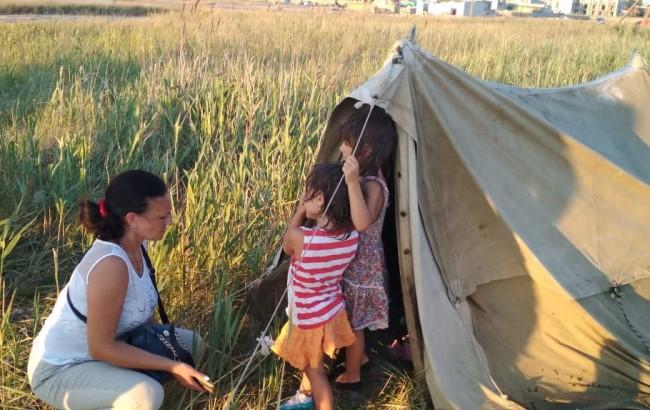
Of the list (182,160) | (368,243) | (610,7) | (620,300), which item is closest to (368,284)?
(368,243)

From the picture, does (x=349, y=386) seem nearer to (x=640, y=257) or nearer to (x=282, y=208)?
(x=282, y=208)

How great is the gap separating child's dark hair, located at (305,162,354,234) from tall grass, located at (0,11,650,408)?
0.68 m

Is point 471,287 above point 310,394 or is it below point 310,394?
above

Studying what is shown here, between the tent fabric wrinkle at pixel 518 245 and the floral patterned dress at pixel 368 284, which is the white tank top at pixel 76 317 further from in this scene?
the tent fabric wrinkle at pixel 518 245

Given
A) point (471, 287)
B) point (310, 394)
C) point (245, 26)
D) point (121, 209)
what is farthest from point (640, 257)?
point (245, 26)

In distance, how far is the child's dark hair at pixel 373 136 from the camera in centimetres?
252

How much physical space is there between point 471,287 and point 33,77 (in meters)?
5.86

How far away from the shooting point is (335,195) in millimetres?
2383

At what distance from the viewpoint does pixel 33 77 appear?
266 inches

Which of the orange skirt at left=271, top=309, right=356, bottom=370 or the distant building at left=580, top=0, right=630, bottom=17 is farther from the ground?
the distant building at left=580, top=0, right=630, bottom=17

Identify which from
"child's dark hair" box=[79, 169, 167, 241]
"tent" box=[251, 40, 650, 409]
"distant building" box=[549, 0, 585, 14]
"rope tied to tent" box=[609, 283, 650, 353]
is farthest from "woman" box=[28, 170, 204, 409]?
"distant building" box=[549, 0, 585, 14]

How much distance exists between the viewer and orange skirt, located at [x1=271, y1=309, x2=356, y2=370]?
2.45m

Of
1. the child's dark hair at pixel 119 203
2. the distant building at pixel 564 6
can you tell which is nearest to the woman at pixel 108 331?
the child's dark hair at pixel 119 203

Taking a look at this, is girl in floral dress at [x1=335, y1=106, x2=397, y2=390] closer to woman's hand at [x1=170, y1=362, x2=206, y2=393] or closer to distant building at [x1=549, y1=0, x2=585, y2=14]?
woman's hand at [x1=170, y1=362, x2=206, y2=393]
